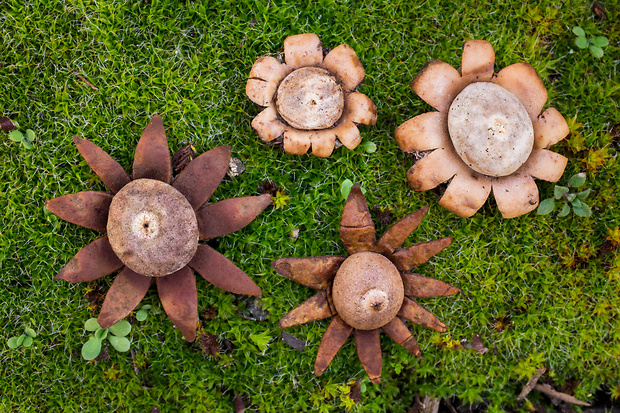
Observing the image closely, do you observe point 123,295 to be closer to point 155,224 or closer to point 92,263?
point 92,263

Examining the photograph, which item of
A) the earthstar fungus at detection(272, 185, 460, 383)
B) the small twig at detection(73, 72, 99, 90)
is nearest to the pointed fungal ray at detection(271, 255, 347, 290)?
the earthstar fungus at detection(272, 185, 460, 383)

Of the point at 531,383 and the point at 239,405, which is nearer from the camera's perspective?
the point at 239,405

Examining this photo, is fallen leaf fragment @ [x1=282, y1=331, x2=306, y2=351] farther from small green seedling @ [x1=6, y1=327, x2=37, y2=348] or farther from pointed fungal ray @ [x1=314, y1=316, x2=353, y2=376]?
small green seedling @ [x1=6, y1=327, x2=37, y2=348]

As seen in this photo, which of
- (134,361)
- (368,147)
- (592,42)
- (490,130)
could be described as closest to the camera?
(490,130)

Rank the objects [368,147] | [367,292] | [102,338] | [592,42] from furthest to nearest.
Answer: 1. [592,42]
2. [368,147]
3. [102,338]
4. [367,292]

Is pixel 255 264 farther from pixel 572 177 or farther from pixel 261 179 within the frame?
pixel 572 177

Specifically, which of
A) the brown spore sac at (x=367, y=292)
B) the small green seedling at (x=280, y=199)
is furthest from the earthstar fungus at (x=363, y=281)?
the small green seedling at (x=280, y=199)

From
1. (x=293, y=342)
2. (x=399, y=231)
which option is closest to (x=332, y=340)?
(x=293, y=342)
